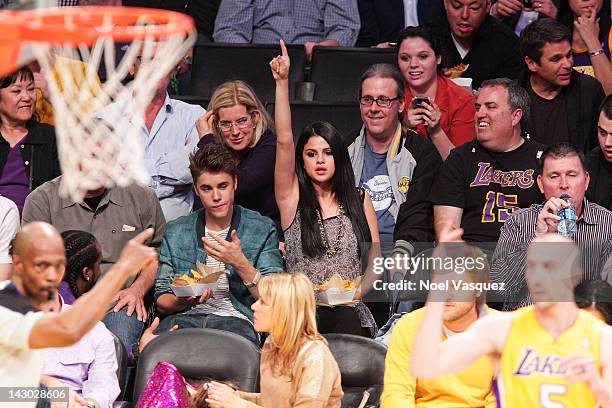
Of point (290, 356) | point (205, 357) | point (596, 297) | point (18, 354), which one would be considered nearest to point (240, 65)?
point (205, 357)

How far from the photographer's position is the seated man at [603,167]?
20.5 ft

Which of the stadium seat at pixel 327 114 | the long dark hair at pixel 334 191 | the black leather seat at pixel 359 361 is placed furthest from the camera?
the stadium seat at pixel 327 114

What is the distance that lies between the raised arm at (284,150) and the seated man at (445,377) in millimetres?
1440

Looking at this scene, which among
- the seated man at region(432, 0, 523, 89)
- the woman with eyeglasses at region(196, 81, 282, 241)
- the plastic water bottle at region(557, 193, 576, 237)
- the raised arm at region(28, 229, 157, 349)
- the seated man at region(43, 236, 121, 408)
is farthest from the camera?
the seated man at region(432, 0, 523, 89)

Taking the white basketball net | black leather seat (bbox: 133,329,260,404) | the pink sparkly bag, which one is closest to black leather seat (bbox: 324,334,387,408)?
black leather seat (bbox: 133,329,260,404)

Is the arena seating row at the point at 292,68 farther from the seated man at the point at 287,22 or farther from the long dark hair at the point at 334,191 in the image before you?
the long dark hair at the point at 334,191

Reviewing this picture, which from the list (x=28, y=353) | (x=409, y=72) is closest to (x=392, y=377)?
(x=28, y=353)

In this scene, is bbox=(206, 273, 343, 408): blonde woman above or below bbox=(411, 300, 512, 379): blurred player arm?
below

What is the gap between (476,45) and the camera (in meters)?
7.47

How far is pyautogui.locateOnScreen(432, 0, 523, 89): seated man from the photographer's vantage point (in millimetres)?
7395

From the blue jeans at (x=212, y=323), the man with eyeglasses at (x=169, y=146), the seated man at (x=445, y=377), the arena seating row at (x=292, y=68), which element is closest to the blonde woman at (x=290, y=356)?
the seated man at (x=445, y=377)

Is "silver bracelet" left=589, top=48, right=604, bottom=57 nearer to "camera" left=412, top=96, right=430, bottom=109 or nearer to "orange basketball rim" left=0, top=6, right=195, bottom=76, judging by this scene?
"camera" left=412, top=96, right=430, bottom=109

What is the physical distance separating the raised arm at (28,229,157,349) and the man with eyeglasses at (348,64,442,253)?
2.56 meters

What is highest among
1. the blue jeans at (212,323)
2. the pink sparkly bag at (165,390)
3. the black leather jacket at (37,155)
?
the black leather jacket at (37,155)
